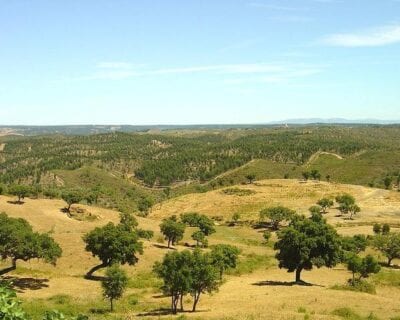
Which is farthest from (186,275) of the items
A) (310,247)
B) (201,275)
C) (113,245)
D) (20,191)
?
(20,191)

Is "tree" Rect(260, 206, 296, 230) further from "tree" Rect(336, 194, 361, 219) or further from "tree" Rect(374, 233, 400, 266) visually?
"tree" Rect(374, 233, 400, 266)

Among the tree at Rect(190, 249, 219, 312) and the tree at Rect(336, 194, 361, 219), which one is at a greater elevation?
the tree at Rect(190, 249, 219, 312)

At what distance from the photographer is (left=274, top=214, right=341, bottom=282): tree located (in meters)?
67.8

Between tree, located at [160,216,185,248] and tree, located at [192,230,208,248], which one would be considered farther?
tree, located at [192,230,208,248]

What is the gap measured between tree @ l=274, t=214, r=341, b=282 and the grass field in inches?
141

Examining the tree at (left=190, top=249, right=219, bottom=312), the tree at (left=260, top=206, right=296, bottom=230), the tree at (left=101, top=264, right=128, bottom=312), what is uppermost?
the tree at (left=190, top=249, right=219, bottom=312)

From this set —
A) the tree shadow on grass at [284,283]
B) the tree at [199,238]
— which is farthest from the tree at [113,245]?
the tree at [199,238]

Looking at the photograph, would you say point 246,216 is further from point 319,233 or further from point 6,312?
point 6,312

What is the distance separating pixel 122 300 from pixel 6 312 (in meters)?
52.9

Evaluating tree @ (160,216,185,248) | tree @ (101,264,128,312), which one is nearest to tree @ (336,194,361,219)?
tree @ (160,216,185,248)

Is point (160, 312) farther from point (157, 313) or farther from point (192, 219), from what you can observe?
point (192, 219)

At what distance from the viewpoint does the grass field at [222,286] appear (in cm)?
4881

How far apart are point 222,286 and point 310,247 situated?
14.7 meters

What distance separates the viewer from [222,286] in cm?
7050
